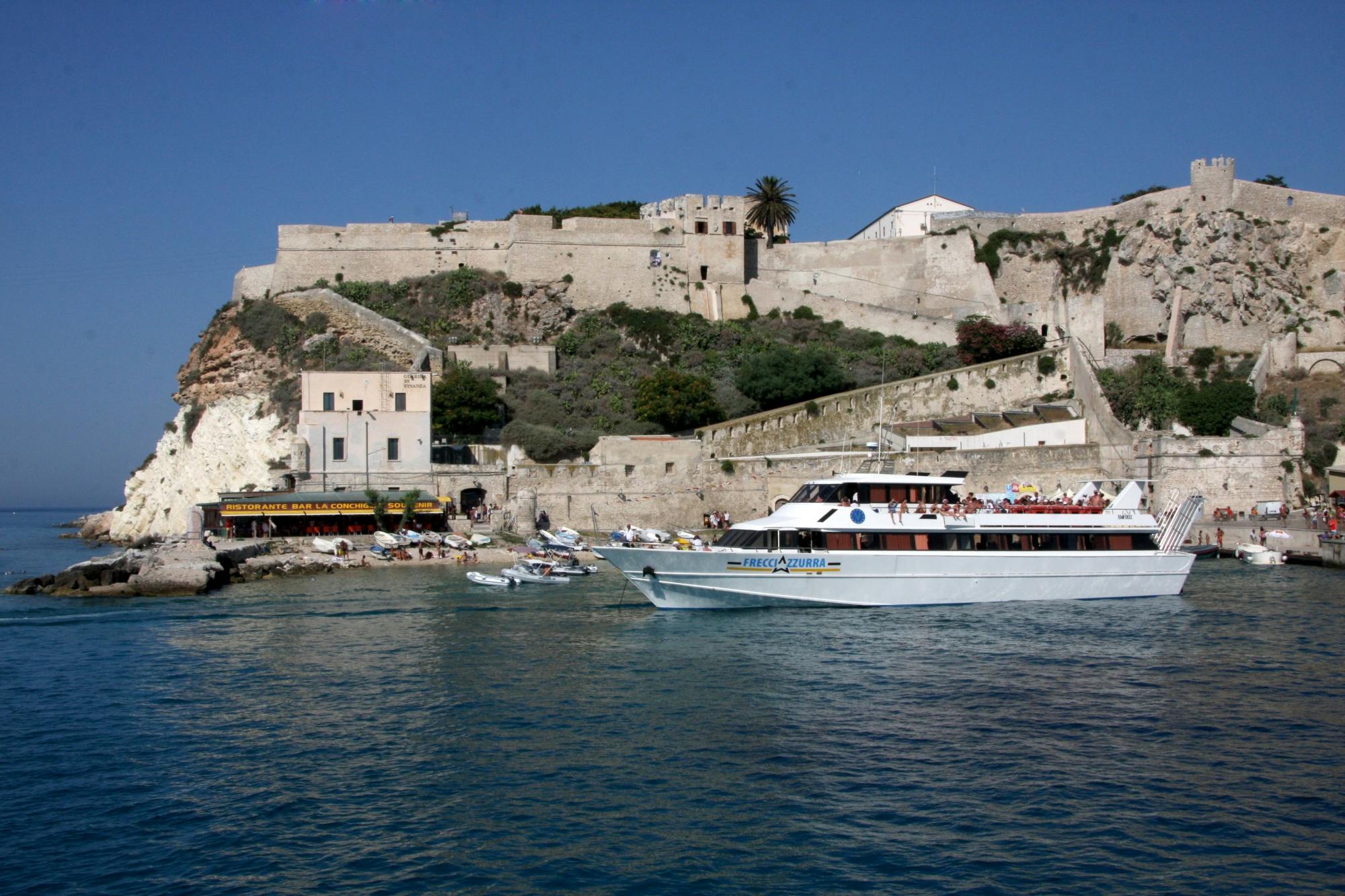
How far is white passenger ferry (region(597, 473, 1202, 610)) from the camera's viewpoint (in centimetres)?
2222

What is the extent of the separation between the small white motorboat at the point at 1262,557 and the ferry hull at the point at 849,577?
9.41m

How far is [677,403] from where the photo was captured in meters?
40.1

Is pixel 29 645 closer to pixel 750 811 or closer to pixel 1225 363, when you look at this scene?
pixel 750 811

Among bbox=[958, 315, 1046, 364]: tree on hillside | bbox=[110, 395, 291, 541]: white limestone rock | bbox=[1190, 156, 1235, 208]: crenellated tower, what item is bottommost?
bbox=[110, 395, 291, 541]: white limestone rock

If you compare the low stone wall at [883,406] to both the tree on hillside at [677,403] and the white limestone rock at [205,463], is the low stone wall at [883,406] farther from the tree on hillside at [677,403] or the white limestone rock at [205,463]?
the white limestone rock at [205,463]

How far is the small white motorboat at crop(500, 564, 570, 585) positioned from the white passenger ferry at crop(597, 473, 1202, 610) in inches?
230

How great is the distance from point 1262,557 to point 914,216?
30112 millimetres

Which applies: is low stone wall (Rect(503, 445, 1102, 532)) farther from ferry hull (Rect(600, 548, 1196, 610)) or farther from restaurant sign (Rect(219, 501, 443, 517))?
ferry hull (Rect(600, 548, 1196, 610))

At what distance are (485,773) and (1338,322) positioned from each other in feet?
154

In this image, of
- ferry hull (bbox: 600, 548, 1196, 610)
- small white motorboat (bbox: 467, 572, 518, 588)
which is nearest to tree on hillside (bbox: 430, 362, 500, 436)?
small white motorboat (bbox: 467, 572, 518, 588)

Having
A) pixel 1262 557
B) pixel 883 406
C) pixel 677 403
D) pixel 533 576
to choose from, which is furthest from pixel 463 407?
pixel 1262 557

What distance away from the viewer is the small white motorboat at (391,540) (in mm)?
32900

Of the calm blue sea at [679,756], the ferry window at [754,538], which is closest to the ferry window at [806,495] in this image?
the ferry window at [754,538]

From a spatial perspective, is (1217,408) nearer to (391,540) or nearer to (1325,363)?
(1325,363)
